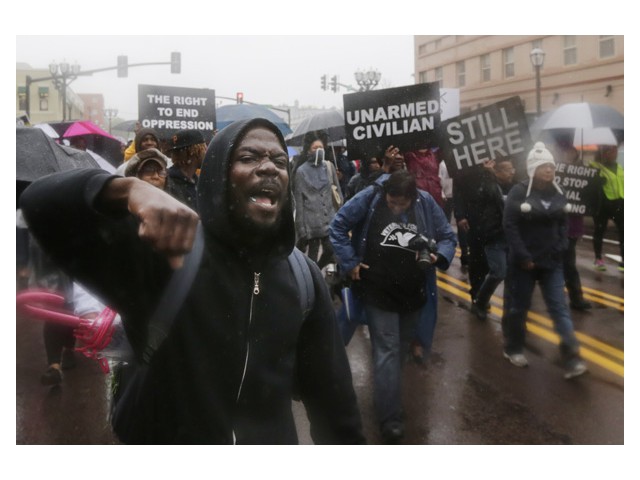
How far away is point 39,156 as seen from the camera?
2.81m

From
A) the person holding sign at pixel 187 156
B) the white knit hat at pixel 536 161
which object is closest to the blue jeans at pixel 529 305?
the white knit hat at pixel 536 161

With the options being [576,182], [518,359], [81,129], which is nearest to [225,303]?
[81,129]

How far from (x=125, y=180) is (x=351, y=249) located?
2.40 metres

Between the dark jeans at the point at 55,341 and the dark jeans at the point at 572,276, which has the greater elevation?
the dark jeans at the point at 572,276

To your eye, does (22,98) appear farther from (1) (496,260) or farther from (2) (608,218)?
(2) (608,218)

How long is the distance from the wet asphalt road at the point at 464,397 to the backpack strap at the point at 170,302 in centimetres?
181

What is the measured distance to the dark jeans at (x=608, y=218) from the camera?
5570 millimetres

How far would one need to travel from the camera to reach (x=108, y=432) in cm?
340

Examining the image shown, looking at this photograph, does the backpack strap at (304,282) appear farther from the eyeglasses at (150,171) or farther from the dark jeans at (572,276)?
the dark jeans at (572,276)

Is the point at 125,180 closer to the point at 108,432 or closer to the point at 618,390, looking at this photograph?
the point at 108,432

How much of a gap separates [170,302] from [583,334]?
452 centimetres

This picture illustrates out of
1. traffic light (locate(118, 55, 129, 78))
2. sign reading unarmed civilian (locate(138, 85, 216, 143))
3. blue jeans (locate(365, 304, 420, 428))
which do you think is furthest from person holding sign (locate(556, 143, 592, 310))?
traffic light (locate(118, 55, 129, 78))

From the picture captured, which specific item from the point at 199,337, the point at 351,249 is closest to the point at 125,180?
the point at 199,337

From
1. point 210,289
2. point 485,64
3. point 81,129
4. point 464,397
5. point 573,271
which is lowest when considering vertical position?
point 464,397
